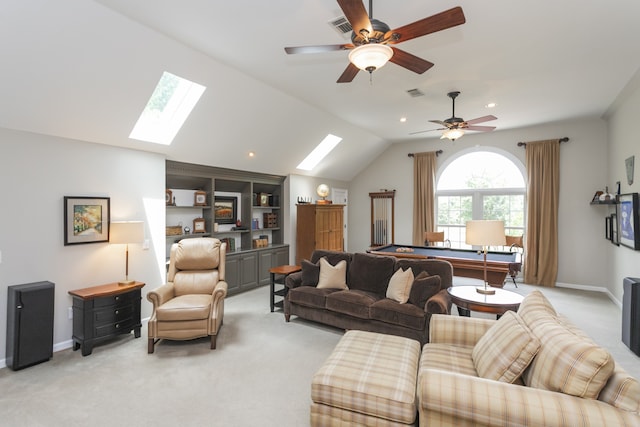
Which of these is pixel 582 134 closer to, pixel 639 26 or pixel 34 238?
pixel 639 26

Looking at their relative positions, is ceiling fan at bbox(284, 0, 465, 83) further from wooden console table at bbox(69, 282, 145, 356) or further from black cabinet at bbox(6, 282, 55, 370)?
black cabinet at bbox(6, 282, 55, 370)

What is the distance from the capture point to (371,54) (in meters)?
2.14

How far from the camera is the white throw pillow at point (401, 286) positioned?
353 centimetres

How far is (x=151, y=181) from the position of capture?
4.32 meters

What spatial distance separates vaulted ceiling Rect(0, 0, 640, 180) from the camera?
254 cm

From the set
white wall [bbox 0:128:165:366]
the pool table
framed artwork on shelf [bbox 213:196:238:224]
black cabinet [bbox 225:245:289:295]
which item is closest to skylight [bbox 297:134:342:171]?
framed artwork on shelf [bbox 213:196:238:224]

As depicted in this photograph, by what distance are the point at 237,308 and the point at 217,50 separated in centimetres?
360

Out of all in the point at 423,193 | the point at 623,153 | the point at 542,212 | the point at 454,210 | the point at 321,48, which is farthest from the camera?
the point at 423,193

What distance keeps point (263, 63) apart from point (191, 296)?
9.65 ft

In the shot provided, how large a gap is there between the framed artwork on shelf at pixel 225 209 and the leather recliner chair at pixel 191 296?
1715mm

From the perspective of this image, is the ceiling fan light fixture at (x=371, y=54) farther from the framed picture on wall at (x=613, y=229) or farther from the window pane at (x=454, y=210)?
the window pane at (x=454, y=210)

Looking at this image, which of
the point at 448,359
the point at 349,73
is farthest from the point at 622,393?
the point at 349,73

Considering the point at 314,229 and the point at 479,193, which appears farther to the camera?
the point at 479,193

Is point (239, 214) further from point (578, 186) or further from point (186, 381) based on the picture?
point (578, 186)
